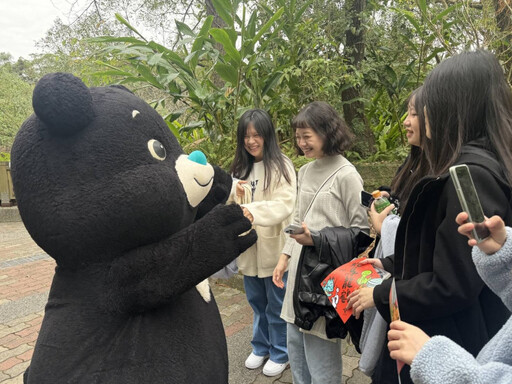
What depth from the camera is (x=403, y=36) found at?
13.3 feet

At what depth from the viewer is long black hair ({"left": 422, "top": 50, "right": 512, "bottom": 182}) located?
108 cm

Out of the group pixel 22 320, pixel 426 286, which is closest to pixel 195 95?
pixel 22 320

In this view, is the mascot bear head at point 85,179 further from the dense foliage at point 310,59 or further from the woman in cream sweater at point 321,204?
the dense foliage at point 310,59

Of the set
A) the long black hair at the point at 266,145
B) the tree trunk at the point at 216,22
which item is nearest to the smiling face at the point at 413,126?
the long black hair at the point at 266,145

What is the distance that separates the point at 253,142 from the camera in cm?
232

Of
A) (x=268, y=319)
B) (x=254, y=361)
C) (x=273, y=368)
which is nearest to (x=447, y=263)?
(x=268, y=319)

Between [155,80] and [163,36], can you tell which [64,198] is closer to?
[155,80]

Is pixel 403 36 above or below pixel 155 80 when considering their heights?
above

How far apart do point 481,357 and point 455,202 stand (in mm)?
384

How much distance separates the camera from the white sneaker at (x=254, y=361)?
254cm

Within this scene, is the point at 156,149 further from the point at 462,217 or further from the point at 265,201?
the point at 265,201

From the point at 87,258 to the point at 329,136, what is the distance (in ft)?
4.06

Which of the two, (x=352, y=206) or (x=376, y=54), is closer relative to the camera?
(x=352, y=206)

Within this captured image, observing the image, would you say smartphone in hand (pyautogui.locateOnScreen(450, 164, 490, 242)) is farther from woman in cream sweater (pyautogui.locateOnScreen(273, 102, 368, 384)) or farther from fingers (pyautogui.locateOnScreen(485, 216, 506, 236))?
woman in cream sweater (pyautogui.locateOnScreen(273, 102, 368, 384))
